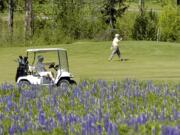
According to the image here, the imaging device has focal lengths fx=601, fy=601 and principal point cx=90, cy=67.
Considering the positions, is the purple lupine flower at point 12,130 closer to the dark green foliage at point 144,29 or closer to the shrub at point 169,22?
the dark green foliage at point 144,29

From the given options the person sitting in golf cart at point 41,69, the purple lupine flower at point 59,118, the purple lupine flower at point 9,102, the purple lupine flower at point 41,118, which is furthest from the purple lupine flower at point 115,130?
the person sitting in golf cart at point 41,69

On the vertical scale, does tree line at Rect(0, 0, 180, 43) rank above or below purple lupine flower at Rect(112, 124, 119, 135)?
above

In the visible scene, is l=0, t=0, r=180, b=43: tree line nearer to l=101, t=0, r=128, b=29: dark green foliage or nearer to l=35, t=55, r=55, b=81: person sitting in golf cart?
l=101, t=0, r=128, b=29: dark green foliage

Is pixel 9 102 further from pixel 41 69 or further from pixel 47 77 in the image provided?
pixel 41 69

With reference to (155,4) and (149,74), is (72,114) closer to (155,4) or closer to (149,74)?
(149,74)

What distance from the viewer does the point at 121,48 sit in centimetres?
4516

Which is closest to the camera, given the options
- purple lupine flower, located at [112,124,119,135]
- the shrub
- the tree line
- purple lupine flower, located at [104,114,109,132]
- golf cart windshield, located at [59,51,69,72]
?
purple lupine flower, located at [112,124,119,135]

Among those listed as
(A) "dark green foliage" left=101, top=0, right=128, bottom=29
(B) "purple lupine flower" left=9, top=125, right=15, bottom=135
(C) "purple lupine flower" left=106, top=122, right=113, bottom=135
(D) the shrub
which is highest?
(A) "dark green foliage" left=101, top=0, right=128, bottom=29

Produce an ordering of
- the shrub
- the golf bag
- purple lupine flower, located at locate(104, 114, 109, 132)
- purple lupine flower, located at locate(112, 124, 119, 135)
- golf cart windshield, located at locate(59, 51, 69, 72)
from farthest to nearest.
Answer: the shrub < the golf bag < golf cart windshield, located at locate(59, 51, 69, 72) < purple lupine flower, located at locate(104, 114, 109, 132) < purple lupine flower, located at locate(112, 124, 119, 135)

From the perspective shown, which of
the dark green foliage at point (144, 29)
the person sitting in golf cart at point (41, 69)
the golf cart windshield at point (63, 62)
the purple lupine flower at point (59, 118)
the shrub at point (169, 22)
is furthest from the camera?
the dark green foliage at point (144, 29)

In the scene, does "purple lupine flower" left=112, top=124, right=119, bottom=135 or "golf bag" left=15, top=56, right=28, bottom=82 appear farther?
"golf bag" left=15, top=56, right=28, bottom=82

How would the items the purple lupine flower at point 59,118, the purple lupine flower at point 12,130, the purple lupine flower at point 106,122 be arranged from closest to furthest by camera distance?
the purple lupine flower at point 106,122
the purple lupine flower at point 12,130
the purple lupine flower at point 59,118

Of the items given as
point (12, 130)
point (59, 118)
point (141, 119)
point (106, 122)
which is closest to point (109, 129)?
point (106, 122)

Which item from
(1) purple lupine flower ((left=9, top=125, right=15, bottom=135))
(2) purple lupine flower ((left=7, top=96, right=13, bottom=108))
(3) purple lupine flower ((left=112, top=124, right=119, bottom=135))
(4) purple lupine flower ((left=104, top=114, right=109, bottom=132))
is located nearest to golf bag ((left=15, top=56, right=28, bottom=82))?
(2) purple lupine flower ((left=7, top=96, right=13, bottom=108))
